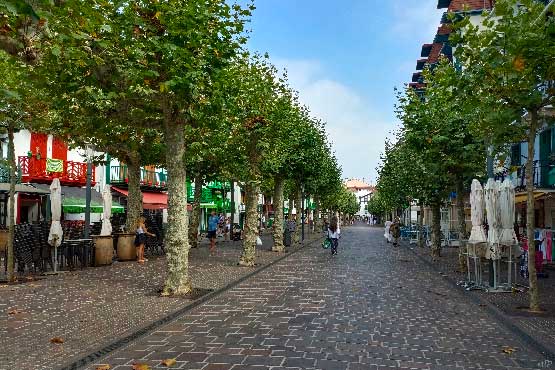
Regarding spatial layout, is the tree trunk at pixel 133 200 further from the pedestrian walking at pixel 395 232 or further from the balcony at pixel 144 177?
the pedestrian walking at pixel 395 232

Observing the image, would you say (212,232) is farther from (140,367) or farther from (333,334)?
(140,367)

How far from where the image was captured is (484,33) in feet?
31.9

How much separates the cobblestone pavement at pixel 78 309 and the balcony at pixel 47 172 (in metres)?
13.8

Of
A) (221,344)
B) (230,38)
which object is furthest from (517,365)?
(230,38)

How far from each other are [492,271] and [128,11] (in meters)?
9.86

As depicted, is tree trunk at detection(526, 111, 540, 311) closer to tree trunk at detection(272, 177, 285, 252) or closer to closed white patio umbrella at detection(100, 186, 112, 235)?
closed white patio umbrella at detection(100, 186, 112, 235)

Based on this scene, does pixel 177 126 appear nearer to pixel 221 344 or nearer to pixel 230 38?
pixel 230 38

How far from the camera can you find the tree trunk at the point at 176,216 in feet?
37.7

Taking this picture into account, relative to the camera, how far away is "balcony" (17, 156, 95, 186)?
27.7 meters

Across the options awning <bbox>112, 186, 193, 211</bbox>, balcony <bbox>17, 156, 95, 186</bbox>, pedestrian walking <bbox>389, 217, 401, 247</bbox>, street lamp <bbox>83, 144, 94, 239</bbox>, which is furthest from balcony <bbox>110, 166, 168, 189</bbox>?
pedestrian walking <bbox>389, 217, 401, 247</bbox>

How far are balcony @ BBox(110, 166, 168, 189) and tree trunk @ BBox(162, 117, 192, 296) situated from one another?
22707mm

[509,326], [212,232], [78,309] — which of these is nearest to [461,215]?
[509,326]

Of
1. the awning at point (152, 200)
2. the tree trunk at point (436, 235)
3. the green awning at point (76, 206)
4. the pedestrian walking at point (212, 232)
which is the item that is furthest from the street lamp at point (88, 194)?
the awning at point (152, 200)

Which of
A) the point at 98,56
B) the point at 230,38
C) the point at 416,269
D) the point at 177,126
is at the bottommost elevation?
the point at 416,269
